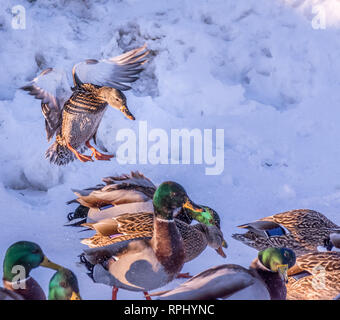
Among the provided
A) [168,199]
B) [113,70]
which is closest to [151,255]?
[168,199]

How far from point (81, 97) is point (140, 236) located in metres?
0.65

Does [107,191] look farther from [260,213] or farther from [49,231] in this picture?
[260,213]

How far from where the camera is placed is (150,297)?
6.72ft

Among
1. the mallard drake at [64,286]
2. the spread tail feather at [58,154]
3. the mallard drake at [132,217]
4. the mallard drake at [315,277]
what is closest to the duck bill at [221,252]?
the mallard drake at [132,217]

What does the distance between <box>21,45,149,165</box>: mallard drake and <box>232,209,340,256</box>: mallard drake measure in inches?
27.6

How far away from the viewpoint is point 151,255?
1998 millimetres

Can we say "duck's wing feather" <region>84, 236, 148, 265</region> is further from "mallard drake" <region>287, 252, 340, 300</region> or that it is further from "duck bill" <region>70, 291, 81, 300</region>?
"mallard drake" <region>287, 252, 340, 300</region>

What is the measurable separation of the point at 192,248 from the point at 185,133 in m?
0.50

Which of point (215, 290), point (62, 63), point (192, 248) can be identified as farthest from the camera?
point (62, 63)

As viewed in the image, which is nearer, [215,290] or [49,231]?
[215,290]

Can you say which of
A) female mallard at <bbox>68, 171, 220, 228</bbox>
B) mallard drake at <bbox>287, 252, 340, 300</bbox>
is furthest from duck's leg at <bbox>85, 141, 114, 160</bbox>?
mallard drake at <bbox>287, 252, 340, 300</bbox>
